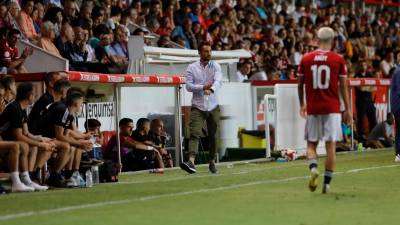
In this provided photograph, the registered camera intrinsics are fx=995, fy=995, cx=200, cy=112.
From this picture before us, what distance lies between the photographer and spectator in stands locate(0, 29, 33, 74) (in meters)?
16.3

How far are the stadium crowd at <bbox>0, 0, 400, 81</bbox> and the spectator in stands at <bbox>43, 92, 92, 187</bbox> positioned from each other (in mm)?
2622

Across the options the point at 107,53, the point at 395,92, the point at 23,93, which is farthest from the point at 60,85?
the point at 395,92

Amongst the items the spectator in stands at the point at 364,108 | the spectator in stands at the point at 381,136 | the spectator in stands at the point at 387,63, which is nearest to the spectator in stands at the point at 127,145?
the spectator in stands at the point at 381,136

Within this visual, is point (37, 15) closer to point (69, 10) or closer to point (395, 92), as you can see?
point (69, 10)

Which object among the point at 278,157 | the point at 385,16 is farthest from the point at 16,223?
the point at 385,16

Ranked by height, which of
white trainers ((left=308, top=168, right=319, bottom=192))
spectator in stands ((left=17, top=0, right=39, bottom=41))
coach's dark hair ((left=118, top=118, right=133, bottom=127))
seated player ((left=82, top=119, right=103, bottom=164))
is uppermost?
spectator in stands ((left=17, top=0, right=39, bottom=41))

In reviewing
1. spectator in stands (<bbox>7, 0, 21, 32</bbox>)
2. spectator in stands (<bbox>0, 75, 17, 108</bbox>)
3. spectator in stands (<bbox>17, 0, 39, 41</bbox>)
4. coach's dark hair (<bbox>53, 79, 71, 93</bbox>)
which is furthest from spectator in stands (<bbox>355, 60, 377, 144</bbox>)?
spectator in stands (<bbox>0, 75, 17, 108</bbox>)

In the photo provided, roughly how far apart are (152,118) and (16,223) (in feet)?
30.8

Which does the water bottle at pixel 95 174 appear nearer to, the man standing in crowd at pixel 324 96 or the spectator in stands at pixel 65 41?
the man standing in crowd at pixel 324 96

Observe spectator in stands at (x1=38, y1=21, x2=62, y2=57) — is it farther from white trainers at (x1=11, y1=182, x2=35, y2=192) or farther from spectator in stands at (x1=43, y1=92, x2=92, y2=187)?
white trainers at (x1=11, y1=182, x2=35, y2=192)

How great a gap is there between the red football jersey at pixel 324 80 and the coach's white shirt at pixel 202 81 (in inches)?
159

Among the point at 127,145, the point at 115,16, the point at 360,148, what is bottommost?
the point at 360,148

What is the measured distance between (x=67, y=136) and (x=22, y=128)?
93 centimetres

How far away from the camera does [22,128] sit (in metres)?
12.8
